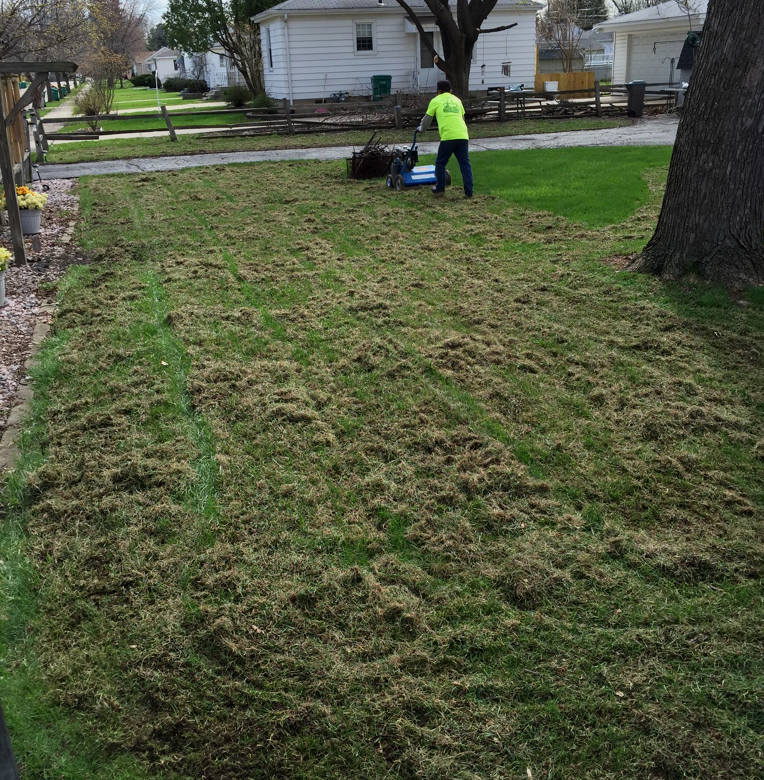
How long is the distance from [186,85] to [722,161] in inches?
1999

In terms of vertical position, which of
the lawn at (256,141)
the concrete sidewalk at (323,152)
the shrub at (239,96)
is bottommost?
the concrete sidewalk at (323,152)

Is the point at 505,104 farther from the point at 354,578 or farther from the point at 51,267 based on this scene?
the point at 354,578

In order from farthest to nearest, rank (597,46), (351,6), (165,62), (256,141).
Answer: (165,62) → (597,46) → (351,6) → (256,141)

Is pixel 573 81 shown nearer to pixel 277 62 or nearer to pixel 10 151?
pixel 277 62

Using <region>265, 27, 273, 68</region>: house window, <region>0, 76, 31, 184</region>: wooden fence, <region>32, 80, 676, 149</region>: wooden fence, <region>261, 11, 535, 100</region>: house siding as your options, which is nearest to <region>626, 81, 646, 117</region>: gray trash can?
<region>32, 80, 676, 149</region>: wooden fence

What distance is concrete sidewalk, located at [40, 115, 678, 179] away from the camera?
55.7ft

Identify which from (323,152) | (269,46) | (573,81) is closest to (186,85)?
(269,46)

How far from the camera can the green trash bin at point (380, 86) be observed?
2836 centimetres

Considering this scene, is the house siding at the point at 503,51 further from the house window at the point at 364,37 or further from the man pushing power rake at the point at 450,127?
the man pushing power rake at the point at 450,127

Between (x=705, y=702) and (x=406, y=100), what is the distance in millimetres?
26725

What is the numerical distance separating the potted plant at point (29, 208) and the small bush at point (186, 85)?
4261 cm

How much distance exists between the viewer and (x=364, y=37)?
28703 mm

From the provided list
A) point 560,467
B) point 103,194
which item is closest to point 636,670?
point 560,467

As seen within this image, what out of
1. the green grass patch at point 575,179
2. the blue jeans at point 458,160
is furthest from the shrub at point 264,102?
the blue jeans at point 458,160
